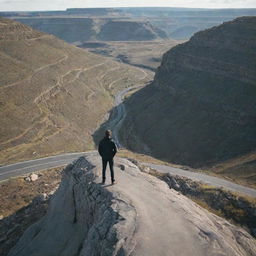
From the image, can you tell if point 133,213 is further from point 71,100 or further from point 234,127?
point 71,100

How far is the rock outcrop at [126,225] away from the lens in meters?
17.4

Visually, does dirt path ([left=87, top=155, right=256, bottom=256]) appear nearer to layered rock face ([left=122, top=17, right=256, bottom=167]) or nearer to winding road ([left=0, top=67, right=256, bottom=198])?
winding road ([left=0, top=67, right=256, bottom=198])

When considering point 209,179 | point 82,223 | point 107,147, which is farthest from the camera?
point 209,179

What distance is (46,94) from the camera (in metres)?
98.7

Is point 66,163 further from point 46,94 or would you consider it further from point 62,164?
point 46,94

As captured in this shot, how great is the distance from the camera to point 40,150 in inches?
2803

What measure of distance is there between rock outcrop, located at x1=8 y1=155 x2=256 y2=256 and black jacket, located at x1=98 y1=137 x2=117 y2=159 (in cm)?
235

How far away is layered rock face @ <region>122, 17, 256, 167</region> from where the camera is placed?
250ft

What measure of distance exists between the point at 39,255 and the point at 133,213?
32.2ft

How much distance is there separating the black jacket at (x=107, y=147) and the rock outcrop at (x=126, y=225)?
2350mm

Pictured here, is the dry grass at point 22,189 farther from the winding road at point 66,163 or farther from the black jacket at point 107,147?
the black jacket at point 107,147

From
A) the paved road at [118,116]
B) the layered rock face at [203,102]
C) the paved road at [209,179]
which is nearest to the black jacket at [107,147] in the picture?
the paved road at [209,179]

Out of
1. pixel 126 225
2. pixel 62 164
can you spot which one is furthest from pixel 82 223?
pixel 62 164

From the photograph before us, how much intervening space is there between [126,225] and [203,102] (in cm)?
7739
